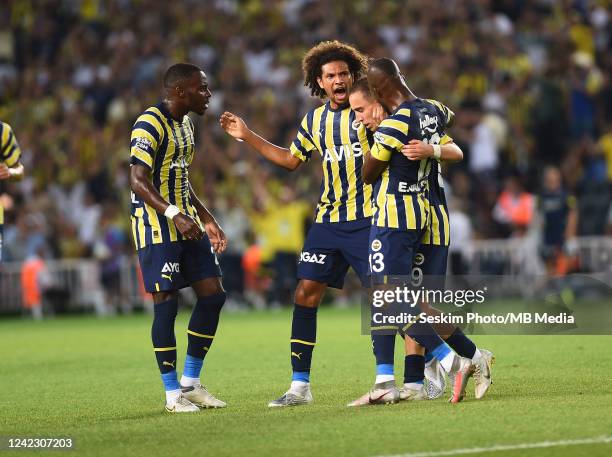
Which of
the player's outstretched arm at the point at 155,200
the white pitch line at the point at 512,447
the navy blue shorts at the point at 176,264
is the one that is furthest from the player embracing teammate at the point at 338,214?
the white pitch line at the point at 512,447

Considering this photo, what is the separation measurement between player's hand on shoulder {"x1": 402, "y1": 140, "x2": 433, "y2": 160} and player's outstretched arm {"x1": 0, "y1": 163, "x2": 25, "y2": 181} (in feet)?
13.2

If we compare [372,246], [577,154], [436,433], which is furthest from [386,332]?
[577,154]

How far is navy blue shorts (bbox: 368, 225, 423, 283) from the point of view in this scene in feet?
27.6

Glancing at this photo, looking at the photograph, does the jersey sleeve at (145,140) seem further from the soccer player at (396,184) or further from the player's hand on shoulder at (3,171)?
the player's hand on shoulder at (3,171)

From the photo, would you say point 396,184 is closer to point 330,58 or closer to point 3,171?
point 330,58

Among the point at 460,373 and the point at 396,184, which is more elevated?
the point at 396,184

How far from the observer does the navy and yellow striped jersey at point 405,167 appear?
836cm

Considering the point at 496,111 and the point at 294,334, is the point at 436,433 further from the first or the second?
the point at 496,111

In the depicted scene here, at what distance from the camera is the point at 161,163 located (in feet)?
29.4

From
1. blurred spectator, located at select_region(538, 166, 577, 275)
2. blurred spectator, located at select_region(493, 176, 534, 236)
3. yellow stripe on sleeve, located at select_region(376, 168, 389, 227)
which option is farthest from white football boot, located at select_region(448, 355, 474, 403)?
blurred spectator, located at select_region(493, 176, 534, 236)

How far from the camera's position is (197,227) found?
28.1 feet

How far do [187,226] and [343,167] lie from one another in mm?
1203

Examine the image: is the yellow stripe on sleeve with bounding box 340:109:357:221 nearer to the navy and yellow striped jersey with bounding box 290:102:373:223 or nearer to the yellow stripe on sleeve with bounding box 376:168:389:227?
the navy and yellow striped jersey with bounding box 290:102:373:223

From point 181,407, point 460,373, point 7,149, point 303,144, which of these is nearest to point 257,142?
point 303,144
